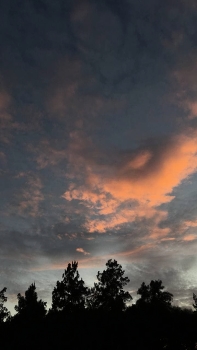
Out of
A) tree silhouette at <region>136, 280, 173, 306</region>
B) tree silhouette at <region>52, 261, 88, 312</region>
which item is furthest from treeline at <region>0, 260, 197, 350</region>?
tree silhouette at <region>136, 280, 173, 306</region>

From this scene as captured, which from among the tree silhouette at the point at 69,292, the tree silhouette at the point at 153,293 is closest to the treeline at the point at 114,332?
the tree silhouette at the point at 69,292

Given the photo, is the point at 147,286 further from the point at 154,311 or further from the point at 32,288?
the point at 154,311

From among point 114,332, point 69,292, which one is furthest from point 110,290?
point 114,332

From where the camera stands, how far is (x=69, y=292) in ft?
195

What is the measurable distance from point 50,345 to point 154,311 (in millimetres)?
14129

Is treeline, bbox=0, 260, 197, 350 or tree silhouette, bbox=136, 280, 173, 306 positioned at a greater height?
tree silhouette, bbox=136, 280, 173, 306

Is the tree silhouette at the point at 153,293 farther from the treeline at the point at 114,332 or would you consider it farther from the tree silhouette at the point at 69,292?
the treeline at the point at 114,332

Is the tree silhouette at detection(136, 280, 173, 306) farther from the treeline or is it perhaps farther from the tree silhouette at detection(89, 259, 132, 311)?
the treeline

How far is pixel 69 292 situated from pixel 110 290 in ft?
33.0

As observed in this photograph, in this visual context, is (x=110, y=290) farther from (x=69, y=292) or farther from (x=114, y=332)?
(x=114, y=332)

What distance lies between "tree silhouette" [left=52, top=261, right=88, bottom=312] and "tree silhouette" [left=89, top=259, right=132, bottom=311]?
442cm

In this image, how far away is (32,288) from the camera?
243ft

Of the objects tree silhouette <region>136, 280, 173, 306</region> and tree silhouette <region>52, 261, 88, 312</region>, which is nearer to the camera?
tree silhouette <region>52, 261, 88, 312</region>

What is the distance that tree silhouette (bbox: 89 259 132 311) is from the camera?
60875 millimetres
